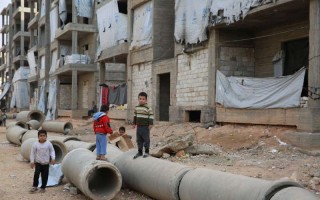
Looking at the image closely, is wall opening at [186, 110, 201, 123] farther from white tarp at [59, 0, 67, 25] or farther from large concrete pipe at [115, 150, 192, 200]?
white tarp at [59, 0, 67, 25]

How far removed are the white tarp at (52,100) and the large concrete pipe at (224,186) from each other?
27843 millimetres

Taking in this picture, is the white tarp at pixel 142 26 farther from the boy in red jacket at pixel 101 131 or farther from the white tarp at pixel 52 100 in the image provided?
the white tarp at pixel 52 100

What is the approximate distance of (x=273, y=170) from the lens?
840 cm

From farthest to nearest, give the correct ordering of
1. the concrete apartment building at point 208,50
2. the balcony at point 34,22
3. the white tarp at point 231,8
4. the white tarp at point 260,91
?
the balcony at point 34,22 < the white tarp at point 231,8 < the concrete apartment building at point 208,50 < the white tarp at point 260,91

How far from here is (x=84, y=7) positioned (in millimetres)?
29359

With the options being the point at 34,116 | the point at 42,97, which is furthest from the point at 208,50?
the point at 42,97

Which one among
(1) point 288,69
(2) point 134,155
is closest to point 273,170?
(2) point 134,155

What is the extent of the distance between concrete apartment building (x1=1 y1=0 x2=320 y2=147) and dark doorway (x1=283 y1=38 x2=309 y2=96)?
0.03m

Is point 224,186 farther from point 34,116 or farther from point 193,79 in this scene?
point 34,116

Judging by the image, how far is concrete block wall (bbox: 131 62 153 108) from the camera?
64.7ft

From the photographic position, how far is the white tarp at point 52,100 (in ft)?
107

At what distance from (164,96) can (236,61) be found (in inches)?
197

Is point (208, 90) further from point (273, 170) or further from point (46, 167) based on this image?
point (46, 167)

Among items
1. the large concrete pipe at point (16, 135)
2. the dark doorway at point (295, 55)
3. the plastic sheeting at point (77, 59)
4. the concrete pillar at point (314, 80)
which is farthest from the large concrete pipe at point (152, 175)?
the plastic sheeting at point (77, 59)
